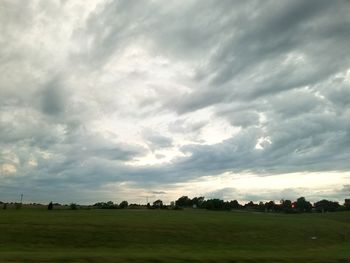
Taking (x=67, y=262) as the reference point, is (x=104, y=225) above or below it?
above

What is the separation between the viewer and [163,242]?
53562mm

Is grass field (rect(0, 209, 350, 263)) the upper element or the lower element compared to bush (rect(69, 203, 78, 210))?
lower

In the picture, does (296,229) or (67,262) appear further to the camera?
(296,229)

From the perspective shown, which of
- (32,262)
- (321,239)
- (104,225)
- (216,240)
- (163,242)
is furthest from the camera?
(321,239)

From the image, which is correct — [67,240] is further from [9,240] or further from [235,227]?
[235,227]

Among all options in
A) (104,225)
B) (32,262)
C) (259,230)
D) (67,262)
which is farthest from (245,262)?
(259,230)

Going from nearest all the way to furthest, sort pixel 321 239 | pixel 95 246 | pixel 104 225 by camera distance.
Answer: pixel 95 246 → pixel 104 225 → pixel 321 239

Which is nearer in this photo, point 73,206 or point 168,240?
point 168,240

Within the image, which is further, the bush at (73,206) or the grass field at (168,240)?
the bush at (73,206)

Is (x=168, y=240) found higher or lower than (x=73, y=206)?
lower

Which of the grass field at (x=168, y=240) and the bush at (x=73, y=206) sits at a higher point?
the bush at (x=73, y=206)

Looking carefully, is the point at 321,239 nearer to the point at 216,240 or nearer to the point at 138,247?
the point at 216,240

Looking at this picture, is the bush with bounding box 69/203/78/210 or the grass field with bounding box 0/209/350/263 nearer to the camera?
the grass field with bounding box 0/209/350/263

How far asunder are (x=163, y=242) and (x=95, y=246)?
873 cm
